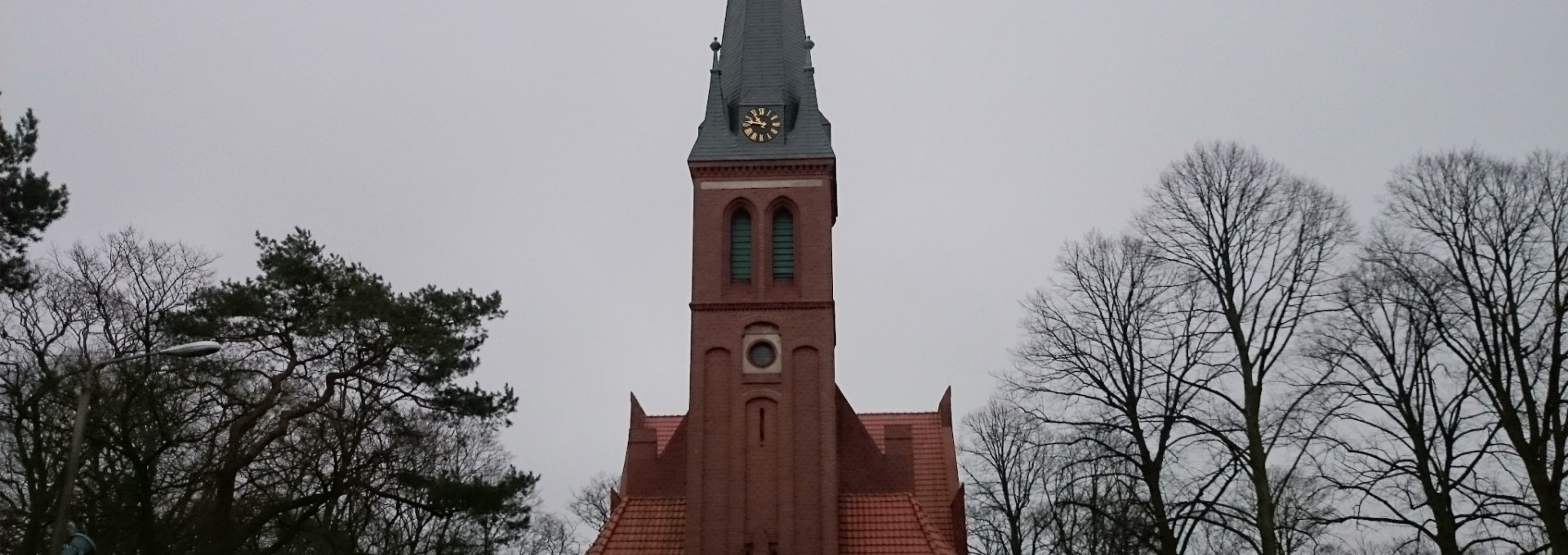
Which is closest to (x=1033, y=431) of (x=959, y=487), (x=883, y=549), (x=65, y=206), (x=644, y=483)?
(x=883, y=549)

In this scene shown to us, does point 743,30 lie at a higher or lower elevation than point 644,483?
higher

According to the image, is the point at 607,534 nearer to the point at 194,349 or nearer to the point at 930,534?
the point at 930,534

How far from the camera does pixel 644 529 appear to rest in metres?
25.9

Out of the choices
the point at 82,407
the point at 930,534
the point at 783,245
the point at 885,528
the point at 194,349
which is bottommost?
the point at 82,407

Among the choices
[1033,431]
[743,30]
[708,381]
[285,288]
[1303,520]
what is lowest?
[1303,520]

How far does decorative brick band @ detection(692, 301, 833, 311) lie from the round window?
75 cm

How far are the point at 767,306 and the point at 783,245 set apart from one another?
1549mm

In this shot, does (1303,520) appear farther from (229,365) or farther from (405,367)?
(229,365)

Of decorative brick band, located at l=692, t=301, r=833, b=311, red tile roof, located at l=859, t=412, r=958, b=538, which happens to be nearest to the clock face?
decorative brick band, located at l=692, t=301, r=833, b=311

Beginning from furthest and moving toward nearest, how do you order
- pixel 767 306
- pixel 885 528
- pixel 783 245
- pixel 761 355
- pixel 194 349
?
pixel 783 245 → pixel 767 306 → pixel 761 355 → pixel 885 528 → pixel 194 349

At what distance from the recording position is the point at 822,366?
25500 millimetres

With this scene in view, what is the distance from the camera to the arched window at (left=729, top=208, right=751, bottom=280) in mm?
26453

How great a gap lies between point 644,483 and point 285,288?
861cm

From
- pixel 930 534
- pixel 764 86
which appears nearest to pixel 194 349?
pixel 930 534
